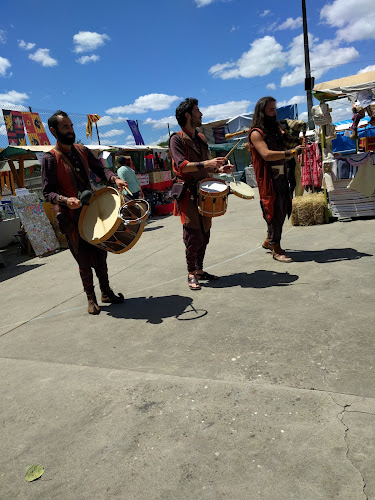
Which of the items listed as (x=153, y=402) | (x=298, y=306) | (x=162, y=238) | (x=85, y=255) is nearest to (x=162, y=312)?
(x=85, y=255)

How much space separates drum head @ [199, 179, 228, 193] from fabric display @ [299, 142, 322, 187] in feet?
25.7

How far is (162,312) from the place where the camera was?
3867mm

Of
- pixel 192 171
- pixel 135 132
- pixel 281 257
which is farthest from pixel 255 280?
pixel 135 132

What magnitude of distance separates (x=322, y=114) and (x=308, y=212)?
1689 mm

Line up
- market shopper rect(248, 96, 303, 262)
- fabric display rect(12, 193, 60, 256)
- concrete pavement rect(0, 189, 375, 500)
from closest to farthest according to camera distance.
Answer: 1. concrete pavement rect(0, 189, 375, 500)
2. market shopper rect(248, 96, 303, 262)
3. fabric display rect(12, 193, 60, 256)

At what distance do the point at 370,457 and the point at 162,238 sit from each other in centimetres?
670

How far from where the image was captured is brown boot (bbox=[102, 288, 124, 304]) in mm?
4348

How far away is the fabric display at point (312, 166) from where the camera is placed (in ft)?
38.6

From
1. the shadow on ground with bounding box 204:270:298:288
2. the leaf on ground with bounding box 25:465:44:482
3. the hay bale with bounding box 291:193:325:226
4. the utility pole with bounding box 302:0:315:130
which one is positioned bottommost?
the leaf on ground with bounding box 25:465:44:482

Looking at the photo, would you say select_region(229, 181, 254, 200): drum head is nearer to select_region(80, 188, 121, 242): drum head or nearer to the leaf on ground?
select_region(80, 188, 121, 242): drum head

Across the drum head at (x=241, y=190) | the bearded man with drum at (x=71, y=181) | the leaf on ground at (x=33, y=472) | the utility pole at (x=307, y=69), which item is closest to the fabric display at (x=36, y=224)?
the bearded man with drum at (x=71, y=181)

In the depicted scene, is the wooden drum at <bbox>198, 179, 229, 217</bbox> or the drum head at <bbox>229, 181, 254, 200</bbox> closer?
the wooden drum at <bbox>198, 179, 229, 217</bbox>

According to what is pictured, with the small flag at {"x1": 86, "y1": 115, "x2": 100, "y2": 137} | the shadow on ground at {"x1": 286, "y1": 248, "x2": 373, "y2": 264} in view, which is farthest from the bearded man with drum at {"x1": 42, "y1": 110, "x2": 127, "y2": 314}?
the small flag at {"x1": 86, "y1": 115, "x2": 100, "y2": 137}

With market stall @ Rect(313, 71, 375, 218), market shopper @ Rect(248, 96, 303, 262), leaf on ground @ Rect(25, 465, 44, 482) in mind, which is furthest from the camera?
market stall @ Rect(313, 71, 375, 218)
